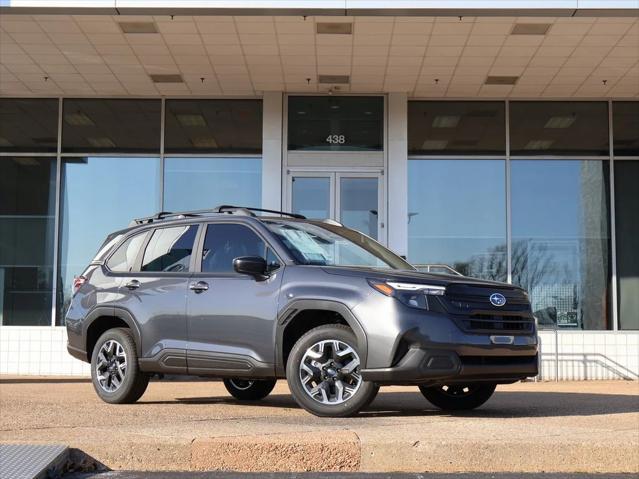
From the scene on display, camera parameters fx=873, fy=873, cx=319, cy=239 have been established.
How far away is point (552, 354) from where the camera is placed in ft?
49.4

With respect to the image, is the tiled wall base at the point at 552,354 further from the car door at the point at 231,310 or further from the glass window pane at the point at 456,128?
the car door at the point at 231,310

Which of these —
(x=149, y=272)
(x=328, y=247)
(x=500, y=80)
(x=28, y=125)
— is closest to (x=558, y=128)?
(x=500, y=80)

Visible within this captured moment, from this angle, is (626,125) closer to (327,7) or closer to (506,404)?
(327,7)

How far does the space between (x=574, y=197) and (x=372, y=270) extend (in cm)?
1101

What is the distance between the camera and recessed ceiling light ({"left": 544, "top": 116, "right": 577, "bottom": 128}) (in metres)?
17.1

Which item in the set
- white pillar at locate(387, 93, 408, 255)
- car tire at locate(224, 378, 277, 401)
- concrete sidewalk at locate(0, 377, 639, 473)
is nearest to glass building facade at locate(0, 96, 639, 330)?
white pillar at locate(387, 93, 408, 255)

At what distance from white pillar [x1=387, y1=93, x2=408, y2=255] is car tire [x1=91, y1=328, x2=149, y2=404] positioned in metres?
8.75

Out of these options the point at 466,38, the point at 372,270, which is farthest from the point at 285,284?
the point at 466,38

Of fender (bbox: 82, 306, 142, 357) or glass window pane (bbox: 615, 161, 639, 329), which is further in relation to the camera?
glass window pane (bbox: 615, 161, 639, 329)

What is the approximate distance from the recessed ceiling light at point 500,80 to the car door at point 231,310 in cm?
923

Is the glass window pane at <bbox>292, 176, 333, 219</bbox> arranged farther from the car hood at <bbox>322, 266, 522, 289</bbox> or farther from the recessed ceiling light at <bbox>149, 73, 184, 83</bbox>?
the car hood at <bbox>322, 266, 522, 289</bbox>

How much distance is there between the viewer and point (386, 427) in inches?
225

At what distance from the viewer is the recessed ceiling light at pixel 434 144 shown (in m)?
16.9

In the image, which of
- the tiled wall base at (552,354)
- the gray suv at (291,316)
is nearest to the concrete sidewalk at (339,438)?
the gray suv at (291,316)
